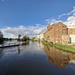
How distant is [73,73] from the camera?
1644 cm

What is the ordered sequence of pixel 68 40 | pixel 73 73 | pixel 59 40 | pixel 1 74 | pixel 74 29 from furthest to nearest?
pixel 74 29 → pixel 59 40 → pixel 68 40 → pixel 73 73 → pixel 1 74

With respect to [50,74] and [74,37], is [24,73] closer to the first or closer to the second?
[50,74]

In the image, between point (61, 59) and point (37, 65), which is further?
point (61, 59)

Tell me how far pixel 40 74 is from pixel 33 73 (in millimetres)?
920

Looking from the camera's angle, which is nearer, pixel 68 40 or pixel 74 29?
pixel 68 40

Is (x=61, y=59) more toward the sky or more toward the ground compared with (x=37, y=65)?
more toward the sky

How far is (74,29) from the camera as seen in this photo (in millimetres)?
72188

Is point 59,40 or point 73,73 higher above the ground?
point 59,40

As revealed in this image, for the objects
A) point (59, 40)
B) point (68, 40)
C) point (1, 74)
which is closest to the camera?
point (1, 74)

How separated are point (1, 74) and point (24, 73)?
2.69m

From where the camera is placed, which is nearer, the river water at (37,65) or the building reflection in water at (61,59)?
the river water at (37,65)

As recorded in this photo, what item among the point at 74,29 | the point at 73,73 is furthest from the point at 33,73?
the point at 74,29

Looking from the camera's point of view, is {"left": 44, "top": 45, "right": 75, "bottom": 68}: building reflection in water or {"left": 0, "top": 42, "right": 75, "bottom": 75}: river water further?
{"left": 44, "top": 45, "right": 75, "bottom": 68}: building reflection in water

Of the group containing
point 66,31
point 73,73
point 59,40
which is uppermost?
point 66,31
